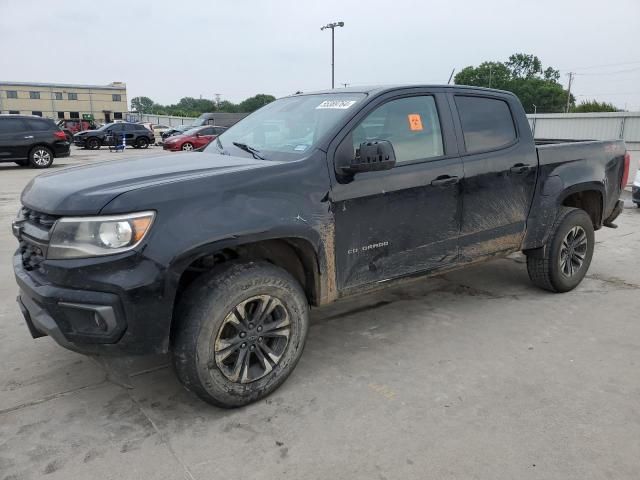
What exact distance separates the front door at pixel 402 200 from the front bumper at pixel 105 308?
1.17 m

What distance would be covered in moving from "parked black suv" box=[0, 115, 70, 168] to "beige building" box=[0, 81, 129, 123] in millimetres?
70404

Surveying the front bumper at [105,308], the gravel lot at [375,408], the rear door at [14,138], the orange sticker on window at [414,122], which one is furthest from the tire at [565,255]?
the rear door at [14,138]

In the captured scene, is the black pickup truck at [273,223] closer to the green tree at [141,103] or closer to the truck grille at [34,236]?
the truck grille at [34,236]

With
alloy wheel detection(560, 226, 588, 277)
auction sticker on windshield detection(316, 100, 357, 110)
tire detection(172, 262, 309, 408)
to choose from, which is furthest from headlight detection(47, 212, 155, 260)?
alloy wheel detection(560, 226, 588, 277)

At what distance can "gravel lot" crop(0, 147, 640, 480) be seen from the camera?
2490 mm

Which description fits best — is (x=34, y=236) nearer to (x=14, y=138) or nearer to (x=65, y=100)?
(x=14, y=138)

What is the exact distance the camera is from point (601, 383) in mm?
3225

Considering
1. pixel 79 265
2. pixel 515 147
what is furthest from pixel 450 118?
pixel 79 265

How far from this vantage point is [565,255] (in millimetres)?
4746

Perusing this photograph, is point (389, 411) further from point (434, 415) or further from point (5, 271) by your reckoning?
point (5, 271)

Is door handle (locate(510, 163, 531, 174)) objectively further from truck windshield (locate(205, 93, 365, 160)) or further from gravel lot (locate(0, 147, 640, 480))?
truck windshield (locate(205, 93, 365, 160))

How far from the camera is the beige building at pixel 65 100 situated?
80.3 meters

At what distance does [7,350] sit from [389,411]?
2.73m

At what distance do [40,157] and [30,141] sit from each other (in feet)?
1.95
